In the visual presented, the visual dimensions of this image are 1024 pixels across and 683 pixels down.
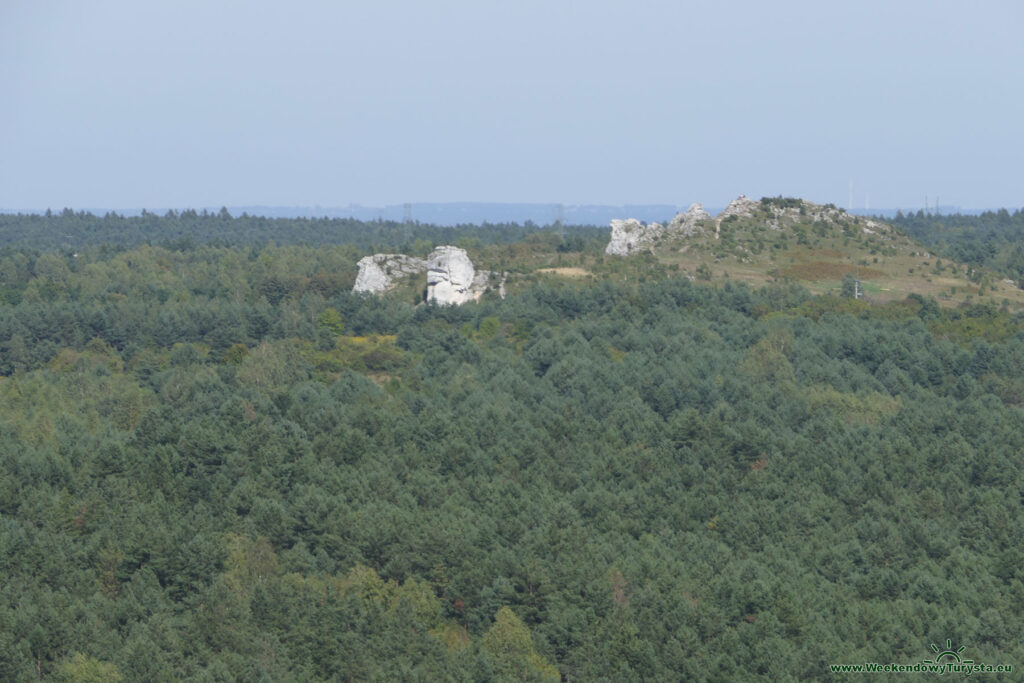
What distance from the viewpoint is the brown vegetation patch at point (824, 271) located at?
128750 mm

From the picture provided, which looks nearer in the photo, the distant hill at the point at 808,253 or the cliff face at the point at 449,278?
the cliff face at the point at 449,278

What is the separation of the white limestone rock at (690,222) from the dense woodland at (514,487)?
22.0 m

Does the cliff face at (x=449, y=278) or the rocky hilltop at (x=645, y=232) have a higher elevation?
the rocky hilltop at (x=645, y=232)

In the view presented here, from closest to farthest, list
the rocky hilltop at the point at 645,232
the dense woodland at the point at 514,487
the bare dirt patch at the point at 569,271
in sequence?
the dense woodland at the point at 514,487 < the bare dirt patch at the point at 569,271 < the rocky hilltop at the point at 645,232

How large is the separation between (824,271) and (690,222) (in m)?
19.7

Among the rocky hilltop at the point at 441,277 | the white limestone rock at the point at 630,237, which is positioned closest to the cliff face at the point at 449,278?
the rocky hilltop at the point at 441,277

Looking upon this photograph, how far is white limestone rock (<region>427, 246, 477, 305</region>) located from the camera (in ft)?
408

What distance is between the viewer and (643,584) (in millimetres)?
56719

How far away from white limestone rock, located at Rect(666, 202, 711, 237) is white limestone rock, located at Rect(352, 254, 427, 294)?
1067 inches

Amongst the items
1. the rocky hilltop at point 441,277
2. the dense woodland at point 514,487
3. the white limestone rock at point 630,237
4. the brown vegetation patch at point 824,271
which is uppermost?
the white limestone rock at point 630,237

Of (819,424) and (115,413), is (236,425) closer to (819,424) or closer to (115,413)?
(115,413)

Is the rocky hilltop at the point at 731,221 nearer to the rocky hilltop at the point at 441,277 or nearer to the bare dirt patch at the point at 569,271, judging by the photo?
the bare dirt patch at the point at 569,271

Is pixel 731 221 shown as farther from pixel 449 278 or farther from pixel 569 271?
pixel 449 278

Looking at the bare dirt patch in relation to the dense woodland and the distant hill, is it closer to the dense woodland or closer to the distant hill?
the distant hill
